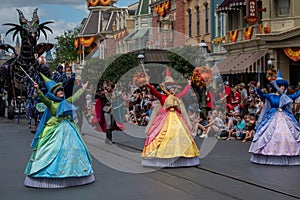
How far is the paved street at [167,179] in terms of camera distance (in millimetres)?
8656

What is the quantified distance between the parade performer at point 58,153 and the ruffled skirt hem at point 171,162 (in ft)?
5.86

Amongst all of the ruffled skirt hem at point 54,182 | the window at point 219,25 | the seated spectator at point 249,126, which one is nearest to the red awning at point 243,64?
the window at point 219,25

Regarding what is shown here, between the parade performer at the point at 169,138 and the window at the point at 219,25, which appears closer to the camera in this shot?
the parade performer at the point at 169,138

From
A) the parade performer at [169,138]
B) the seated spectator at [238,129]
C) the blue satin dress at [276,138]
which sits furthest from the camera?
the seated spectator at [238,129]

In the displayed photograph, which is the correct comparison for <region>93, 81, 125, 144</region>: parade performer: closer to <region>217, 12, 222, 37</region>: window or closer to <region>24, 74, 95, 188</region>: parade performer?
<region>24, 74, 95, 188</region>: parade performer

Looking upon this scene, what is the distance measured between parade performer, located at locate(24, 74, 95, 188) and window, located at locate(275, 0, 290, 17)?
20.6 meters

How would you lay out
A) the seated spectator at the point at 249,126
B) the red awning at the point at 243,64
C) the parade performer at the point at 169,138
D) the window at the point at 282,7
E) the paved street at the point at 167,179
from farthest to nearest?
the red awning at the point at 243,64 → the window at the point at 282,7 → the seated spectator at the point at 249,126 → the parade performer at the point at 169,138 → the paved street at the point at 167,179

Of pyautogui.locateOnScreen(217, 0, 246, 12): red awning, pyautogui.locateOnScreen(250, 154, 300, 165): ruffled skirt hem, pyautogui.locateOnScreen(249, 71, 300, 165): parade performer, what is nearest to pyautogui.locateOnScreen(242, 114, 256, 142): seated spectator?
pyautogui.locateOnScreen(249, 71, 300, 165): parade performer

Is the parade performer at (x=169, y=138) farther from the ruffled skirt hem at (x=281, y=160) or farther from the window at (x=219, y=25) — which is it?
the window at (x=219, y=25)

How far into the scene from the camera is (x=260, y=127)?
469 inches

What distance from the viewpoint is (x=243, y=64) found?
30.2m

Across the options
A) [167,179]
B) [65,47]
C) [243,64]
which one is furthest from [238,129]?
[65,47]

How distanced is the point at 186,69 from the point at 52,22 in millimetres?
8592

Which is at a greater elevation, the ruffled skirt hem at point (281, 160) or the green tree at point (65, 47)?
the green tree at point (65, 47)
